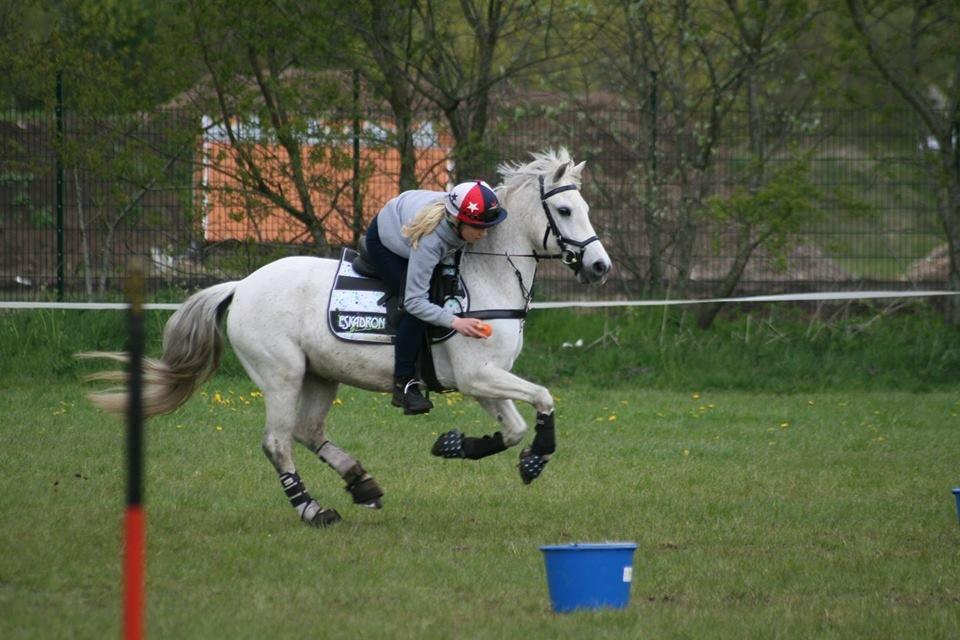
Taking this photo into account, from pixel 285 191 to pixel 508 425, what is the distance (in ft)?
31.0

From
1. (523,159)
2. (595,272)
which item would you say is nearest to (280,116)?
(523,159)

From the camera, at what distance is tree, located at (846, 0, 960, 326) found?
16.8 m

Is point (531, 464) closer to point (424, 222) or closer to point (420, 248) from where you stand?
point (420, 248)

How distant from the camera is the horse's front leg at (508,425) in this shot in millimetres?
7844

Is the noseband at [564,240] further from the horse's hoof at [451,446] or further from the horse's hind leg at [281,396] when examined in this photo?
the horse's hind leg at [281,396]

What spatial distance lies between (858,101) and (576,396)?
6069 millimetres

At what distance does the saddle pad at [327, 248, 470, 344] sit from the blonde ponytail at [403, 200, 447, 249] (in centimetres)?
47

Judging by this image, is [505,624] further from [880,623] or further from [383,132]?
[383,132]

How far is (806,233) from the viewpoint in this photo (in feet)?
56.8

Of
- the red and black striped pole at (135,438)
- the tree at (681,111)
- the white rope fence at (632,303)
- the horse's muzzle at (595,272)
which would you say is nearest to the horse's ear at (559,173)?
the horse's muzzle at (595,272)

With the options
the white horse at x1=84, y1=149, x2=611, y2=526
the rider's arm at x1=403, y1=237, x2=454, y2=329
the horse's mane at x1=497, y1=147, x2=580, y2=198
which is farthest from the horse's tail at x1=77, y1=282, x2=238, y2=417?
the horse's mane at x1=497, y1=147, x2=580, y2=198

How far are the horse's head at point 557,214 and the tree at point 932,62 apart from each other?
967cm

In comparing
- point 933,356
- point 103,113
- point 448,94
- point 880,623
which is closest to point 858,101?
point 933,356

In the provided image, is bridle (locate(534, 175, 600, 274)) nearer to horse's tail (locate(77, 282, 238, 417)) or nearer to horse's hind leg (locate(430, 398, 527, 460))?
horse's hind leg (locate(430, 398, 527, 460))
